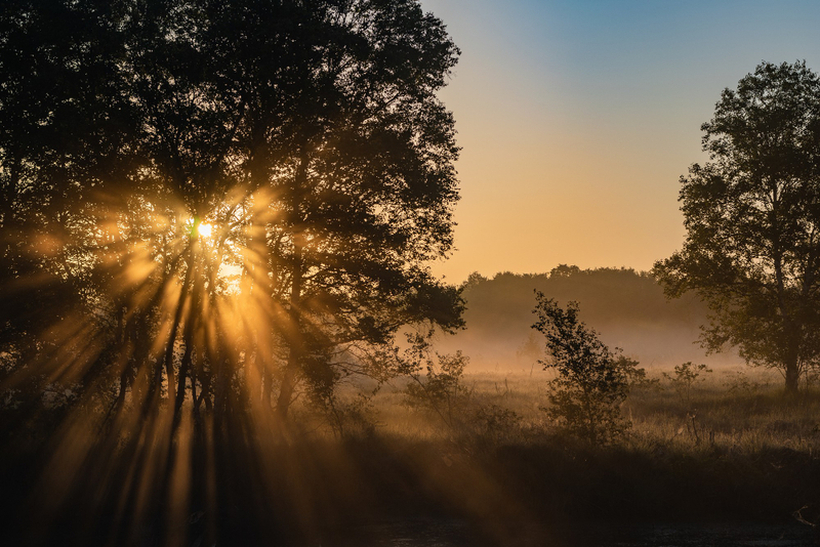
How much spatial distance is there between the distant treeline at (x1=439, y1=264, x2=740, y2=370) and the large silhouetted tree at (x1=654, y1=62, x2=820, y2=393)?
1624 inches

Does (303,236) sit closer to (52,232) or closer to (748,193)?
(52,232)

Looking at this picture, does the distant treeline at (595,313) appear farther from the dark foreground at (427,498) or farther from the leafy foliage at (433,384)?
the dark foreground at (427,498)

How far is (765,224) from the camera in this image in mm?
21594

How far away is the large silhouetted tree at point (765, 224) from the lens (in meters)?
21.1

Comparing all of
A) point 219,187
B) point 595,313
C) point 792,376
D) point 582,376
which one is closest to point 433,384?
point 582,376

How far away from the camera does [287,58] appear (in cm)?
1281

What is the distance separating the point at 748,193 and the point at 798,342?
18.7 ft

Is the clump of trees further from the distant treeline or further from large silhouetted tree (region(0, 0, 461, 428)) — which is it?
the distant treeline

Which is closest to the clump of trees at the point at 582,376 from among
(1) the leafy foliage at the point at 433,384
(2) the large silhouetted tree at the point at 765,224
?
(1) the leafy foliage at the point at 433,384

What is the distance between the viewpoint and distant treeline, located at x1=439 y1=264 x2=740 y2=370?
78.6 metres

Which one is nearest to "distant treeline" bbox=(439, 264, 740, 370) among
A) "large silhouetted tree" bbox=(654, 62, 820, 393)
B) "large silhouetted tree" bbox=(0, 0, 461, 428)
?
"large silhouetted tree" bbox=(654, 62, 820, 393)

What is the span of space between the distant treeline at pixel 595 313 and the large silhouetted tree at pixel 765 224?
4126 centimetres

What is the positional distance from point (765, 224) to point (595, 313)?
85220 millimetres

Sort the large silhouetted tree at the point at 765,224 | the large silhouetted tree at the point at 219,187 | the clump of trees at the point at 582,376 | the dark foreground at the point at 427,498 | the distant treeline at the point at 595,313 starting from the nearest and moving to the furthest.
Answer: the dark foreground at the point at 427,498
the large silhouetted tree at the point at 219,187
the clump of trees at the point at 582,376
the large silhouetted tree at the point at 765,224
the distant treeline at the point at 595,313
